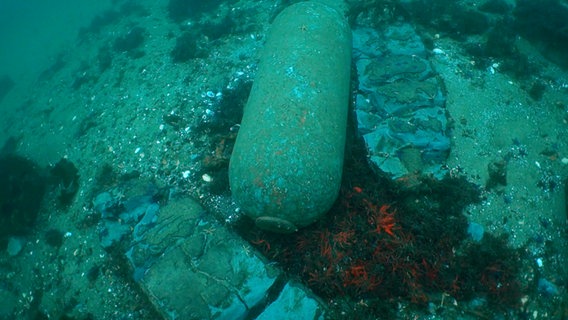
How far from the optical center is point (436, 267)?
377 cm

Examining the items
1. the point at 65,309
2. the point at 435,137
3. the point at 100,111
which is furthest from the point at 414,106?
the point at 100,111

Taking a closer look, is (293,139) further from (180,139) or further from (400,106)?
(180,139)

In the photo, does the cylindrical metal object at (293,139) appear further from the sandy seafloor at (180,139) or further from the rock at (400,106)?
the sandy seafloor at (180,139)

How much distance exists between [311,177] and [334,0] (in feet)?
20.0

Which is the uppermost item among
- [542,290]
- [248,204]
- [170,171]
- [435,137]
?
[248,204]

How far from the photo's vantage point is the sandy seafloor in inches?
178

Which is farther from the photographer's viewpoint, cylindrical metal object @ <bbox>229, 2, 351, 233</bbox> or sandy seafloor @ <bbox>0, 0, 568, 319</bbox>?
sandy seafloor @ <bbox>0, 0, 568, 319</bbox>

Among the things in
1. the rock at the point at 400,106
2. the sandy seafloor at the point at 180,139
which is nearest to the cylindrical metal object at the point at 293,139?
the rock at the point at 400,106

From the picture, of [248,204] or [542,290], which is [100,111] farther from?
[542,290]

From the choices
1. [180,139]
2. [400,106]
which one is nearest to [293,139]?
[400,106]

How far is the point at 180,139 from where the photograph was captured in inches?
239

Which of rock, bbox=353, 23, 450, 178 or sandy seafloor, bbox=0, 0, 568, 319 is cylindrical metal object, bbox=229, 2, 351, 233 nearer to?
rock, bbox=353, 23, 450, 178

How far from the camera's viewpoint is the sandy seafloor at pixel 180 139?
453 cm

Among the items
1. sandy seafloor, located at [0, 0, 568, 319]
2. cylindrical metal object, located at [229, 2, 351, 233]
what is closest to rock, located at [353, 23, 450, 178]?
sandy seafloor, located at [0, 0, 568, 319]
